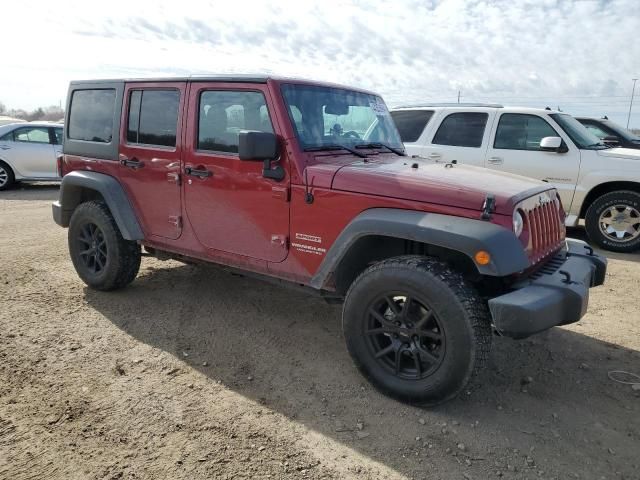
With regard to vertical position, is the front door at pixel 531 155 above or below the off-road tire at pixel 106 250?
above

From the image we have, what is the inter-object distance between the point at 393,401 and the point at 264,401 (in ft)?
2.59

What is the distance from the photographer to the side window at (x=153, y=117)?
412 centimetres

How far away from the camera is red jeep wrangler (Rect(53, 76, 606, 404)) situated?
2850 millimetres

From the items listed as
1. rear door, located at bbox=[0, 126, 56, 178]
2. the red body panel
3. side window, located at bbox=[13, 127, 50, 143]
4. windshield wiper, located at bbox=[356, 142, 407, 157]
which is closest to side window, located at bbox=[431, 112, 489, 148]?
windshield wiper, located at bbox=[356, 142, 407, 157]

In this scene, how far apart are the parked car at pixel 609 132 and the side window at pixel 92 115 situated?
780 centimetres

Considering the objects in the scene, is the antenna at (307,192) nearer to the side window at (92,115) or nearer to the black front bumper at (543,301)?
the black front bumper at (543,301)

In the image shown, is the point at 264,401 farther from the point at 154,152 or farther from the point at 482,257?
the point at 154,152

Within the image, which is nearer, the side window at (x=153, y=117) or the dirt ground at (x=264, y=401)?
the dirt ground at (x=264, y=401)

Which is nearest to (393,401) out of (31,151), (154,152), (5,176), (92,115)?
(154,152)

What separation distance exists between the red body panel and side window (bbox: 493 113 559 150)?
3.80m

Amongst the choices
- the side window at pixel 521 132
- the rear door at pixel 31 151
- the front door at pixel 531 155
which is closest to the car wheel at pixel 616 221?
the front door at pixel 531 155

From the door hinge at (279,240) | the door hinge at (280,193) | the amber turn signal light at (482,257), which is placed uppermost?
the door hinge at (280,193)

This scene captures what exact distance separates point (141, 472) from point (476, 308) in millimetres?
1923

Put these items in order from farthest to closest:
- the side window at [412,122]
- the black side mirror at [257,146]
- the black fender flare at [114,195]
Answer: the side window at [412,122], the black fender flare at [114,195], the black side mirror at [257,146]
